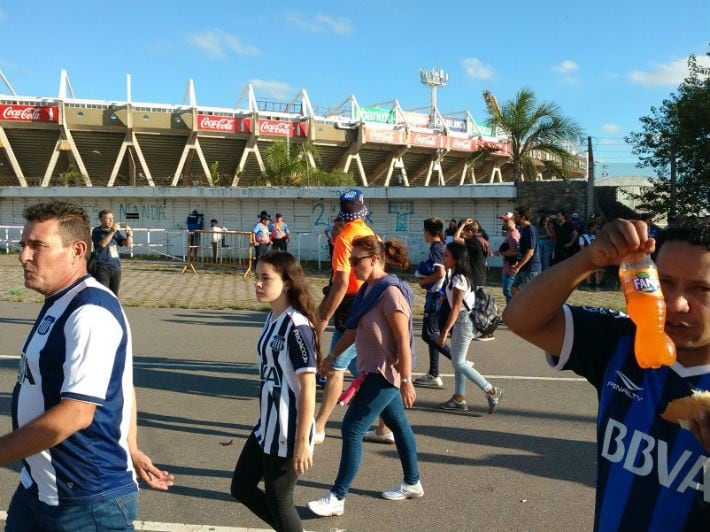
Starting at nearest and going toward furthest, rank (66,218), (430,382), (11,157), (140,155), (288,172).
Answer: (66,218) → (430,382) → (288,172) → (11,157) → (140,155)

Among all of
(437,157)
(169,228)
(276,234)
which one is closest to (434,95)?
(437,157)

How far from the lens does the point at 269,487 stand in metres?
3.20

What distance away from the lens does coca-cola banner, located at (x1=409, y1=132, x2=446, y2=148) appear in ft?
167

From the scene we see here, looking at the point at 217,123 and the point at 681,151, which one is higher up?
the point at 217,123

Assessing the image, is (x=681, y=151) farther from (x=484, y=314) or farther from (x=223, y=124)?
(x=223, y=124)

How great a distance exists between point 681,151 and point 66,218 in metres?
19.2

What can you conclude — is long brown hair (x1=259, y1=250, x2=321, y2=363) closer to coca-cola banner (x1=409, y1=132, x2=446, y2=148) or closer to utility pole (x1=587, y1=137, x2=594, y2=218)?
utility pole (x1=587, y1=137, x2=594, y2=218)

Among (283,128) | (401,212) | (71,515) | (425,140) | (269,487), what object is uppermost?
(283,128)

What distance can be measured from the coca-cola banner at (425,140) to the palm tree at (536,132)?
93.7ft

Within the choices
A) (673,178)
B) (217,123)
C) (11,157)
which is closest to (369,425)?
(673,178)

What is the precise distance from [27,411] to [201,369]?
220 inches

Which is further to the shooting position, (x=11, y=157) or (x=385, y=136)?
(x=385, y=136)

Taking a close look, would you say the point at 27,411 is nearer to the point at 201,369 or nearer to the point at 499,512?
the point at 499,512

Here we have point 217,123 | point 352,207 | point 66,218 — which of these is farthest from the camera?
point 217,123
